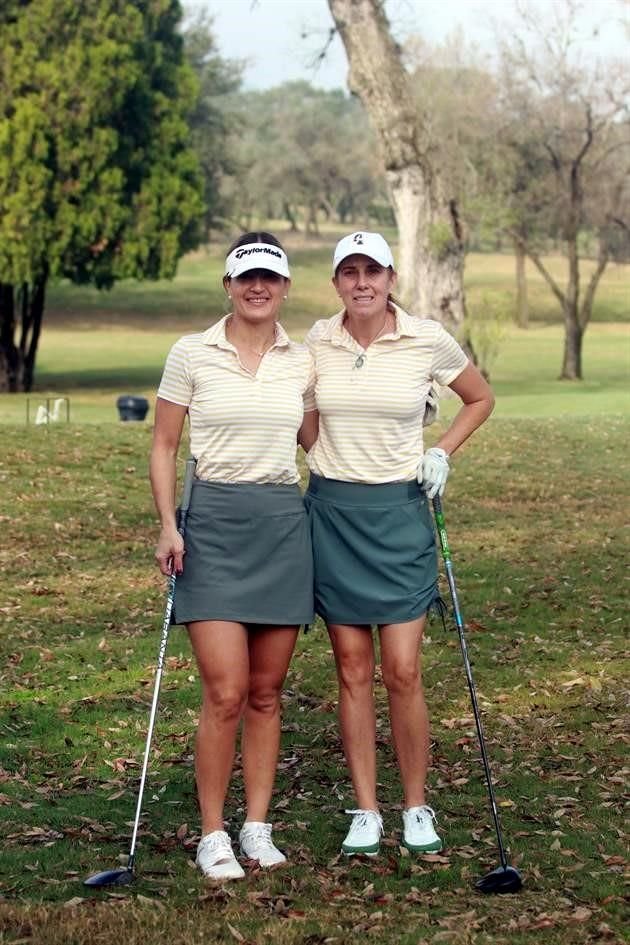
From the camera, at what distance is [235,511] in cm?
620

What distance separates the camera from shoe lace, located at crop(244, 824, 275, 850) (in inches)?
249

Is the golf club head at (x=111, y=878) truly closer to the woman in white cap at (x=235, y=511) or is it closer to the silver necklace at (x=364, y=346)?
the woman in white cap at (x=235, y=511)

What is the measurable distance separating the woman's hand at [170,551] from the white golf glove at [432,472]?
949mm

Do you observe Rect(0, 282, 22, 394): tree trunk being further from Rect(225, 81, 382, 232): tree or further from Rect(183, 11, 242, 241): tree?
Rect(225, 81, 382, 232): tree

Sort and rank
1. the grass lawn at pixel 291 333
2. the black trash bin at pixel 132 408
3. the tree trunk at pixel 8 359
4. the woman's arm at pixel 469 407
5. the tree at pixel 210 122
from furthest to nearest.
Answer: the tree at pixel 210 122 < the tree trunk at pixel 8 359 < the grass lawn at pixel 291 333 < the black trash bin at pixel 132 408 < the woman's arm at pixel 469 407

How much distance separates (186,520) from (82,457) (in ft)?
47.3

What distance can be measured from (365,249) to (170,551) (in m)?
1.33

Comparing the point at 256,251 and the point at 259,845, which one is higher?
the point at 256,251

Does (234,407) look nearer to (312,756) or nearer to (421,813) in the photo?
(421,813)

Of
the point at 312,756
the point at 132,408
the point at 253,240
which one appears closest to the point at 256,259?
the point at 253,240

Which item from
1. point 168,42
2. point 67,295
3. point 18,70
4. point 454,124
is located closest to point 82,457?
point 18,70

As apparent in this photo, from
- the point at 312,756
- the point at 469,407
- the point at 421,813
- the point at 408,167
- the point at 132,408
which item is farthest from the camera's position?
the point at 408,167

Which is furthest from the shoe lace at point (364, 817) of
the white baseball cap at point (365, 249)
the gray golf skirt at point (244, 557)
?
the white baseball cap at point (365, 249)

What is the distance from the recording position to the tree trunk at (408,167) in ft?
101
